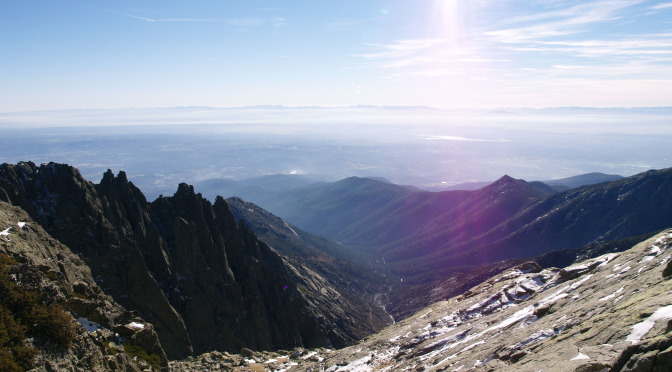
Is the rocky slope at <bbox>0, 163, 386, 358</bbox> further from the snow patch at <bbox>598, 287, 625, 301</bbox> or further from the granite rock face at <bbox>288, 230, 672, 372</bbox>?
the snow patch at <bbox>598, 287, 625, 301</bbox>

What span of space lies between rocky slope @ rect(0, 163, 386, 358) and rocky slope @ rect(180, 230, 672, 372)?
1213 centimetres

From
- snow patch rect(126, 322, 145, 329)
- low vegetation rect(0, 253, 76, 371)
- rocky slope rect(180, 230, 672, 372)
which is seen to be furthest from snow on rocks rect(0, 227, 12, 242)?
rocky slope rect(180, 230, 672, 372)

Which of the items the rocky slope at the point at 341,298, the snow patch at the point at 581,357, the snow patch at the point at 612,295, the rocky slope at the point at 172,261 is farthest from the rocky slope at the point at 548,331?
the rocky slope at the point at 341,298

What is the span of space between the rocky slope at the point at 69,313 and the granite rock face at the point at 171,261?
8443mm

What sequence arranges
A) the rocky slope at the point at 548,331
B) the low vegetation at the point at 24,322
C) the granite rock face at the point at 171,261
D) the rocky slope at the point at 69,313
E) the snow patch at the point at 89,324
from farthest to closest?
1. the granite rock face at the point at 171,261
2. the snow patch at the point at 89,324
3. the rocky slope at the point at 69,313
4. the low vegetation at the point at 24,322
5. the rocky slope at the point at 548,331

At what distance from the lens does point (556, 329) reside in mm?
37625

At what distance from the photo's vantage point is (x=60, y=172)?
79.9 meters

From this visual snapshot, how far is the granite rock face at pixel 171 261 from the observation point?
69.6 meters

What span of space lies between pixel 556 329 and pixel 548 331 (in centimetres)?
70

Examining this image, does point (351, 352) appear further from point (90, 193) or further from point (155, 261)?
point (90, 193)

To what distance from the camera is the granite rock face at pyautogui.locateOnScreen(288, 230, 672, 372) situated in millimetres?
22828

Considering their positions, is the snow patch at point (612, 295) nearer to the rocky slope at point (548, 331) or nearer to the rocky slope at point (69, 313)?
the rocky slope at point (548, 331)

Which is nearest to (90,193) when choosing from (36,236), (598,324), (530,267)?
(36,236)

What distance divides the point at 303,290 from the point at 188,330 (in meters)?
62.3
